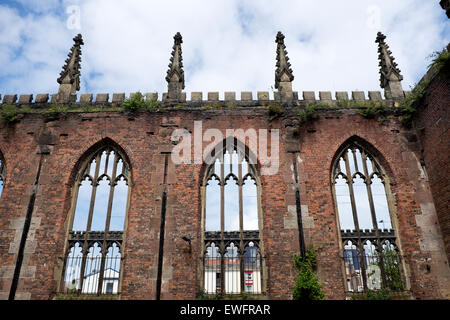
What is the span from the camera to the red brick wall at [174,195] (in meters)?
10.3

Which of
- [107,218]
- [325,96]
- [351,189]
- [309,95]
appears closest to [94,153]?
[107,218]

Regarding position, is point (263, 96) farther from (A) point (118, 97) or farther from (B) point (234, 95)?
(A) point (118, 97)

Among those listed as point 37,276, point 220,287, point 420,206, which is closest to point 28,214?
point 37,276

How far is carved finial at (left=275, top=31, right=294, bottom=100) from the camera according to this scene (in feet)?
42.8

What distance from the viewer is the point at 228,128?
12.2 m

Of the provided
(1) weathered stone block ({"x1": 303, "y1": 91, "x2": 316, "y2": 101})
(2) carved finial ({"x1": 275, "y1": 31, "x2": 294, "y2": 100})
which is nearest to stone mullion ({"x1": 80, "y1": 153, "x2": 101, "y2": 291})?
(2) carved finial ({"x1": 275, "y1": 31, "x2": 294, "y2": 100})

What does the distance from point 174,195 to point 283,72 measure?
6.12m

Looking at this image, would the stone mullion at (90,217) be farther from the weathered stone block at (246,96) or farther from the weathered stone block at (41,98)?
the weathered stone block at (246,96)

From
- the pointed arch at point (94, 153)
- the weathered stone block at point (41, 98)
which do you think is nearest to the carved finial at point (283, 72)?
the pointed arch at point (94, 153)

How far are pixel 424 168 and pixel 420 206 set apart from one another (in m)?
1.29

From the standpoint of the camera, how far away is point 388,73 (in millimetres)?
13234

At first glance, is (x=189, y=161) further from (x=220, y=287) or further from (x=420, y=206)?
(x=420, y=206)
